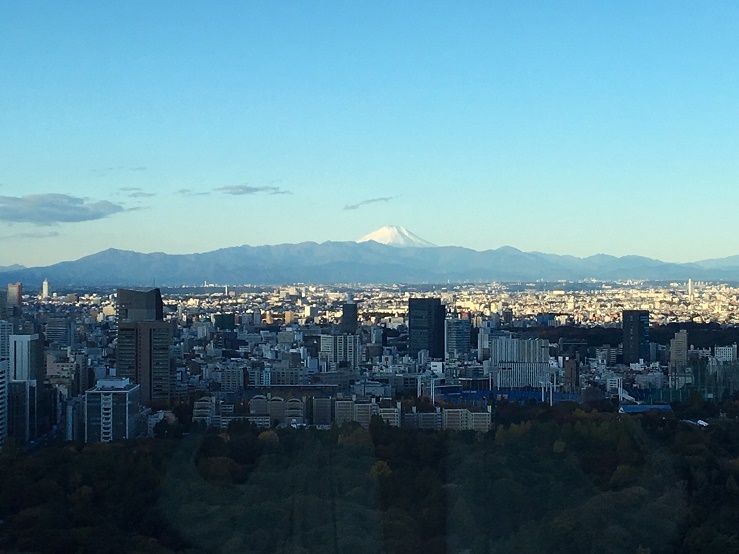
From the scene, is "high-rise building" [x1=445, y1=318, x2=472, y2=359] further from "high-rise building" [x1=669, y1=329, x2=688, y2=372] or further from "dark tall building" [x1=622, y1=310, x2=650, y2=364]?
"high-rise building" [x1=669, y1=329, x2=688, y2=372]

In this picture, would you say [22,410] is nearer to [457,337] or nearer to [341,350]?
[341,350]

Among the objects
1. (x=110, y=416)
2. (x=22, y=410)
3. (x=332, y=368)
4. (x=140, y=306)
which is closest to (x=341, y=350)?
(x=332, y=368)

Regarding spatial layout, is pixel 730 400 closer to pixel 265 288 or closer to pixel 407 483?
pixel 407 483

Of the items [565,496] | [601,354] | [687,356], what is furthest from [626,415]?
[601,354]

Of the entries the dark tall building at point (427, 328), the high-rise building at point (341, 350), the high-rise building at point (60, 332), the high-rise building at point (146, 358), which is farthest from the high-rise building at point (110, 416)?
the dark tall building at point (427, 328)

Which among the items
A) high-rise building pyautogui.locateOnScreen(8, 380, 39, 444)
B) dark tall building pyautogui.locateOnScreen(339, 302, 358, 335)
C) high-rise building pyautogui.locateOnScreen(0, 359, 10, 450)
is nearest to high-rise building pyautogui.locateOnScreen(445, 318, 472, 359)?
dark tall building pyautogui.locateOnScreen(339, 302, 358, 335)

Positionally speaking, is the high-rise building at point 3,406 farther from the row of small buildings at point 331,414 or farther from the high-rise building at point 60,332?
→ the high-rise building at point 60,332

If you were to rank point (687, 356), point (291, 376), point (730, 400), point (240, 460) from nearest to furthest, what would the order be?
point (240, 460)
point (730, 400)
point (291, 376)
point (687, 356)
